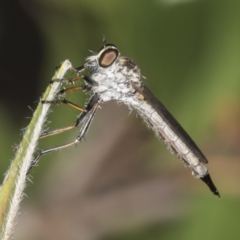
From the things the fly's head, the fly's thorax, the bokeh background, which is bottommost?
the bokeh background

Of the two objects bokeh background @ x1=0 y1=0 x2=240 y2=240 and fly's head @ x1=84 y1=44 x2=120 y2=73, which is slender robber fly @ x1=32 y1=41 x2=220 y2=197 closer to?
fly's head @ x1=84 y1=44 x2=120 y2=73

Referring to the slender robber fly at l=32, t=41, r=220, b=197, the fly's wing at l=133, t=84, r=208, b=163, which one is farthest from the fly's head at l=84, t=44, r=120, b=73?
the fly's wing at l=133, t=84, r=208, b=163

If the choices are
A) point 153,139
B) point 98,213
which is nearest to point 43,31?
point 153,139

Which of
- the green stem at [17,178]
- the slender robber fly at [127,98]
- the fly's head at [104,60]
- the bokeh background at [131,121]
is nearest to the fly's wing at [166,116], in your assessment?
the slender robber fly at [127,98]

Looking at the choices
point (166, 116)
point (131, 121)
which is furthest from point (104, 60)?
point (131, 121)

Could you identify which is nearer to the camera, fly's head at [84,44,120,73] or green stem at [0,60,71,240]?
green stem at [0,60,71,240]

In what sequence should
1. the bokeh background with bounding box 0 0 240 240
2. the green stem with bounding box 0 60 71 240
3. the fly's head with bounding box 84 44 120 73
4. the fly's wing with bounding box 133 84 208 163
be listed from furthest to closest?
the bokeh background with bounding box 0 0 240 240
the fly's wing with bounding box 133 84 208 163
the fly's head with bounding box 84 44 120 73
the green stem with bounding box 0 60 71 240

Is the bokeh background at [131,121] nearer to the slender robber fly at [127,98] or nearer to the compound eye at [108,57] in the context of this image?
the slender robber fly at [127,98]

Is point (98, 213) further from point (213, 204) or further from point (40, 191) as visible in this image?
point (213, 204)
